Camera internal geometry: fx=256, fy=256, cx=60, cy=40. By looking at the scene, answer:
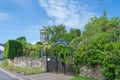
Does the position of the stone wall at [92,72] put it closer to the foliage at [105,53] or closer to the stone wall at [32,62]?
the foliage at [105,53]

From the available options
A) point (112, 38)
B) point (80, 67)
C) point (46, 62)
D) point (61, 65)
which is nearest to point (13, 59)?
point (46, 62)

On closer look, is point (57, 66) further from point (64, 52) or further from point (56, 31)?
point (56, 31)

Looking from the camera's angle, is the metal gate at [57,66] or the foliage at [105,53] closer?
the foliage at [105,53]

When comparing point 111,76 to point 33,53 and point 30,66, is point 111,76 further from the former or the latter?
point 33,53

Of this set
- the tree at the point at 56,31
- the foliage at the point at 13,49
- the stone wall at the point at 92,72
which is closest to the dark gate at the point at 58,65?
the stone wall at the point at 92,72

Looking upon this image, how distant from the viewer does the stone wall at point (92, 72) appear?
1684 cm

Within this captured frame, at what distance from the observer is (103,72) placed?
1537 cm

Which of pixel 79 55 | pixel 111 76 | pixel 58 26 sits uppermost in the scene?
pixel 58 26

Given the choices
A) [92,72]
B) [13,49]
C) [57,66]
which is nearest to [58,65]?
[57,66]

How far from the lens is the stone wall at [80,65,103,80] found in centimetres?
1684

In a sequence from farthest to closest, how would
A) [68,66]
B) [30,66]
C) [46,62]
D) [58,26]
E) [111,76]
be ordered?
1. [58,26]
2. [30,66]
3. [46,62]
4. [68,66]
5. [111,76]

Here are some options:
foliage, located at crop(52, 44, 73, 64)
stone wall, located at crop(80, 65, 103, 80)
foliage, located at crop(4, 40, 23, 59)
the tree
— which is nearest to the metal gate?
foliage, located at crop(52, 44, 73, 64)

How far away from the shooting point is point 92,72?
58.5ft

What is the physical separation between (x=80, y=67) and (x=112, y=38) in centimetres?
387
